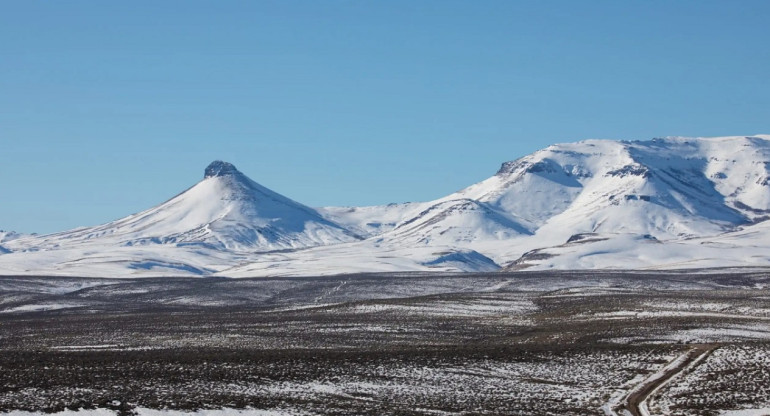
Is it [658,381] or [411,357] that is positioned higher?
[411,357]

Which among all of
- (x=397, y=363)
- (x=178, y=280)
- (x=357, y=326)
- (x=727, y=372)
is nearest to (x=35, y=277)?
(x=178, y=280)

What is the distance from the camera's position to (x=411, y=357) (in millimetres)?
48000

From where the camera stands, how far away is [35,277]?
14538 centimetres

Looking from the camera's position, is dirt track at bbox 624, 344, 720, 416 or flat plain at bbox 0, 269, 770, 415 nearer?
dirt track at bbox 624, 344, 720, 416

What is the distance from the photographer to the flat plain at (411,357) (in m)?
37.5

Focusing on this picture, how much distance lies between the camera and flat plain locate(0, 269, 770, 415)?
37.5 m

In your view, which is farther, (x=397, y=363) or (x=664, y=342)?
(x=664, y=342)

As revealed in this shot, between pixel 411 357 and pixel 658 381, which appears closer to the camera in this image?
pixel 658 381

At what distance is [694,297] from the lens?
8312cm

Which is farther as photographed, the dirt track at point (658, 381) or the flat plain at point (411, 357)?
the flat plain at point (411, 357)

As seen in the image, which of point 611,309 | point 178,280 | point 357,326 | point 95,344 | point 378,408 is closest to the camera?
point 378,408

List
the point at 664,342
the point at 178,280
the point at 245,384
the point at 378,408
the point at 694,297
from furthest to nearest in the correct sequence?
1. the point at 178,280
2. the point at 694,297
3. the point at 664,342
4. the point at 245,384
5. the point at 378,408

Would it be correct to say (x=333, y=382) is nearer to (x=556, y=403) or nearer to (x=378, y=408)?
(x=378, y=408)

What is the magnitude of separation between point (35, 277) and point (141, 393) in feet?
377
